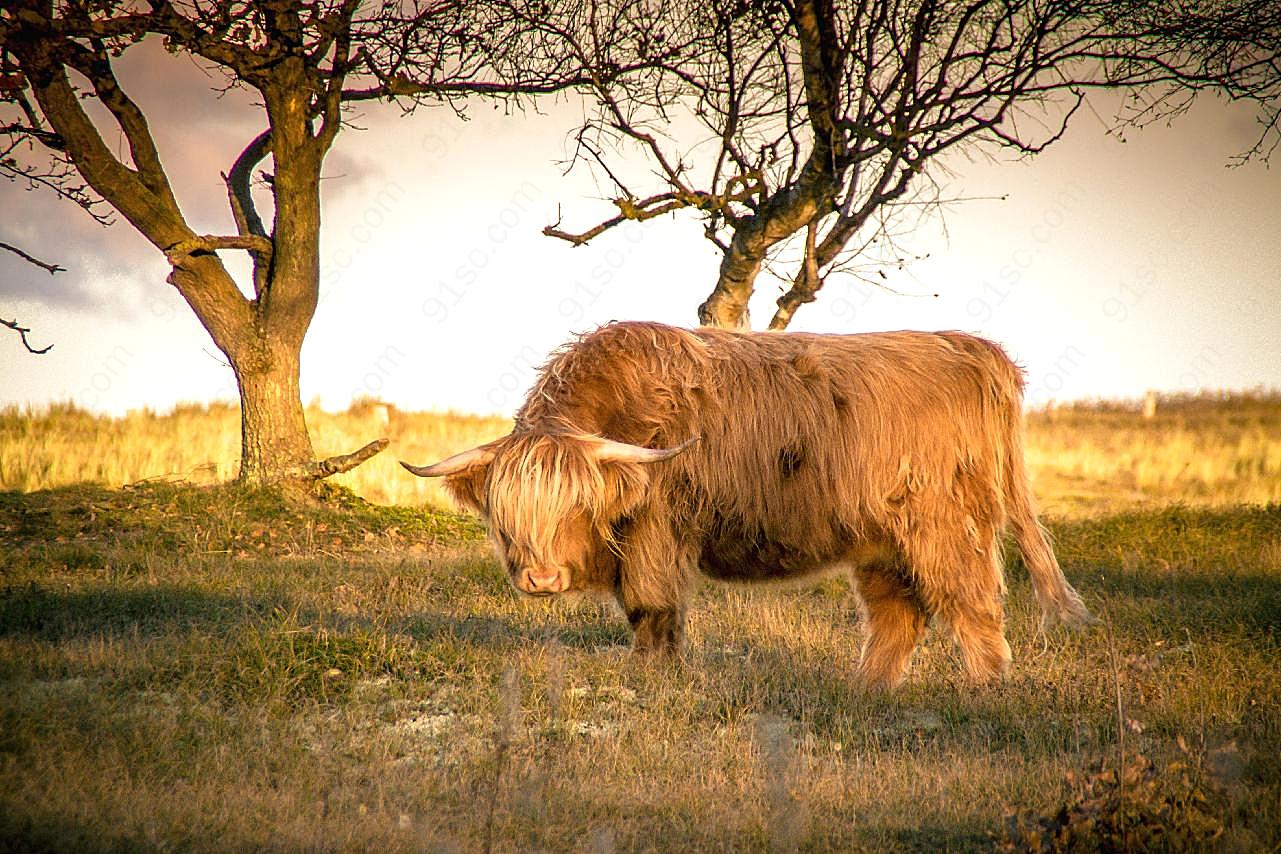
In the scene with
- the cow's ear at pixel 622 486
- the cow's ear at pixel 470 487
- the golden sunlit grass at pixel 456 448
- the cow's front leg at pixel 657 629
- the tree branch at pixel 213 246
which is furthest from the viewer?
the golden sunlit grass at pixel 456 448

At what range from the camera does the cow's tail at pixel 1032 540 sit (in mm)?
6477

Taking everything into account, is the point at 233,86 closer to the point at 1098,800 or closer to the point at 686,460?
the point at 686,460

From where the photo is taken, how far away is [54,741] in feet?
14.9

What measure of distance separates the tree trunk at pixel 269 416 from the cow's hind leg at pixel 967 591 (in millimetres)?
8317

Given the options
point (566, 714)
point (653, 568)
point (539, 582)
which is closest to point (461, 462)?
point (539, 582)

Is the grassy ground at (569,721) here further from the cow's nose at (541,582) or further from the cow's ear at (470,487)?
the cow's ear at (470,487)

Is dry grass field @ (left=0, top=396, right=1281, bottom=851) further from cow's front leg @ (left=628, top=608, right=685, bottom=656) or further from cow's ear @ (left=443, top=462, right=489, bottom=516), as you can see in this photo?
cow's ear @ (left=443, top=462, right=489, bottom=516)

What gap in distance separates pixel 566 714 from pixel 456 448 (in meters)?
15.6

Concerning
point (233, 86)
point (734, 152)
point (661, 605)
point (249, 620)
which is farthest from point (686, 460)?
point (233, 86)

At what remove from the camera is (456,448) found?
20578mm

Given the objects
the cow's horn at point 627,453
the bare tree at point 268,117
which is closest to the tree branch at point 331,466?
the bare tree at point 268,117

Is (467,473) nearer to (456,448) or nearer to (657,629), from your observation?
(657,629)

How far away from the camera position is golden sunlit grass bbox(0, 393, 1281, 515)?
1503 cm

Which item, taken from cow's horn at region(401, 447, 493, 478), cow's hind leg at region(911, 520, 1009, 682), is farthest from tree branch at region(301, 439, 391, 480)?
cow's hind leg at region(911, 520, 1009, 682)
